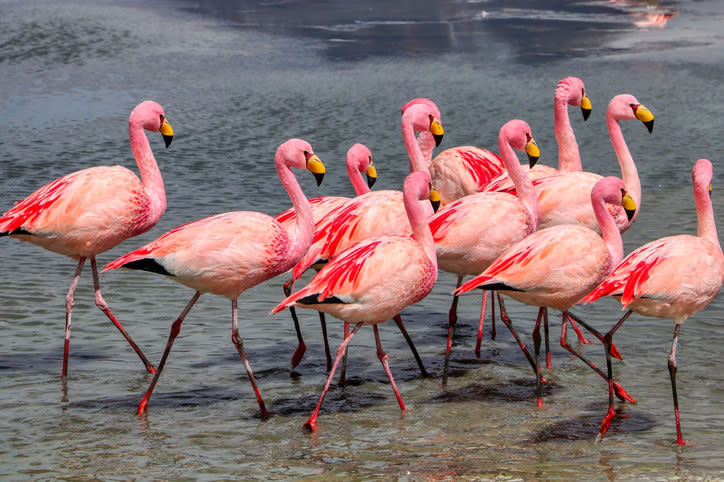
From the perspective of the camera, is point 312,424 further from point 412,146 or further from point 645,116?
point 645,116

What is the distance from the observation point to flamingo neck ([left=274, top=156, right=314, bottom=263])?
616cm

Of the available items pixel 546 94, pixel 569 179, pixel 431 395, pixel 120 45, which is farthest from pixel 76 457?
pixel 120 45

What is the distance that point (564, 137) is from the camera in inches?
322

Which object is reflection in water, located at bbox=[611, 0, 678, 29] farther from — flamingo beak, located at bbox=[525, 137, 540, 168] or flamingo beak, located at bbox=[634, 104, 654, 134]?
flamingo beak, located at bbox=[525, 137, 540, 168]

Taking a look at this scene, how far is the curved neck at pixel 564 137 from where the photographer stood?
26.7 feet

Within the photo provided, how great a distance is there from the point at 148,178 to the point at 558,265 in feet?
8.93

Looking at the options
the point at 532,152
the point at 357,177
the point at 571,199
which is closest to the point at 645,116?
the point at 571,199

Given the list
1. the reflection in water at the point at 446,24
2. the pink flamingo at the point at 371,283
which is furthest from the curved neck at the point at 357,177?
the reflection in water at the point at 446,24

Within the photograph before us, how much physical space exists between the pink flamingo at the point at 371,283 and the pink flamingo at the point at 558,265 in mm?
274

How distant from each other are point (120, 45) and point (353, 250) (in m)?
14.3

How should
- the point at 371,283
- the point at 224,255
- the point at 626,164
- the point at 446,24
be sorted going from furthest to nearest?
the point at 446,24 → the point at 626,164 → the point at 224,255 → the point at 371,283

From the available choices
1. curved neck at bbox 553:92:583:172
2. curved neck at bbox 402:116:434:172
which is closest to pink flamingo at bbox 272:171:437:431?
curved neck at bbox 402:116:434:172

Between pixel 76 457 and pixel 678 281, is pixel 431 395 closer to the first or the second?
pixel 678 281

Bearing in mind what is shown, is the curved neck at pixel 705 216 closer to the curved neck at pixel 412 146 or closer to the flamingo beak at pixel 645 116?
the flamingo beak at pixel 645 116
